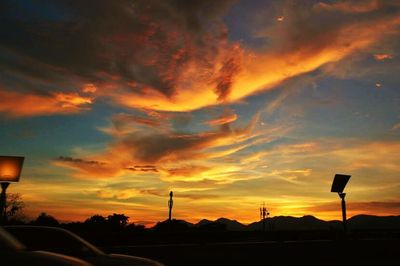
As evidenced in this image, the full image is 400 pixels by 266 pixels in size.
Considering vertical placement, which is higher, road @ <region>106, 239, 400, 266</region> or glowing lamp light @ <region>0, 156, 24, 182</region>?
glowing lamp light @ <region>0, 156, 24, 182</region>

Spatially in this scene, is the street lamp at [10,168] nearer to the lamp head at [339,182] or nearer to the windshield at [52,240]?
the windshield at [52,240]

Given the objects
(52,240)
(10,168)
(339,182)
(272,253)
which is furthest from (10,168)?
(339,182)

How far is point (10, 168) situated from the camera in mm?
17781

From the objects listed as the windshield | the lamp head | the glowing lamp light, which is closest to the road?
the lamp head

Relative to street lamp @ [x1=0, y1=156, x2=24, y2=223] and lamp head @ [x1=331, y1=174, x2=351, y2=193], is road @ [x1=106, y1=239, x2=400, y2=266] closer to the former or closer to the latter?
lamp head @ [x1=331, y1=174, x2=351, y2=193]

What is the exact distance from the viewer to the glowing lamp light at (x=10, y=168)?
58.2 ft

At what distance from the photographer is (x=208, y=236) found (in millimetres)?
26844

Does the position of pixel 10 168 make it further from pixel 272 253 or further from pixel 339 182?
pixel 339 182

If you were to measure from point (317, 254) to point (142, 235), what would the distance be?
456 inches

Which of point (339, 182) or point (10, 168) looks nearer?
point (10, 168)

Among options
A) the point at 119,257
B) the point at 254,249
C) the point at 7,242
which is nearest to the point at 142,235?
the point at 254,249

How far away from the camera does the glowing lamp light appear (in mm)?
17734

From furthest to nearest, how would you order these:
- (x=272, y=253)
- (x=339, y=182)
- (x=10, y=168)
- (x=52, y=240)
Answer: (x=339, y=182)
(x=10, y=168)
(x=272, y=253)
(x=52, y=240)

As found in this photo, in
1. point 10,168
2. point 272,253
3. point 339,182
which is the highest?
point 339,182
